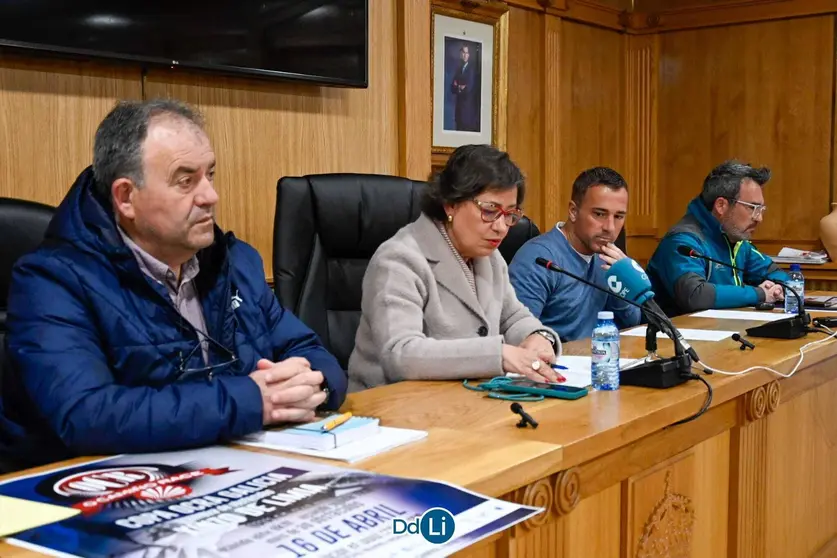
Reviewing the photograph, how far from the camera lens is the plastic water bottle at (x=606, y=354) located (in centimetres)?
180

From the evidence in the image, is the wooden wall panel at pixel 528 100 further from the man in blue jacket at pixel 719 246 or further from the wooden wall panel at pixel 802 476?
the wooden wall panel at pixel 802 476

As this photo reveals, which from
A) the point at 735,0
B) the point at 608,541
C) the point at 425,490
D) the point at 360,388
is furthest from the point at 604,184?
the point at 735,0

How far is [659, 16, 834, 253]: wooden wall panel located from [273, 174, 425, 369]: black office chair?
3303 millimetres

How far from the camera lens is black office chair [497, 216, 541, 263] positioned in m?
2.94

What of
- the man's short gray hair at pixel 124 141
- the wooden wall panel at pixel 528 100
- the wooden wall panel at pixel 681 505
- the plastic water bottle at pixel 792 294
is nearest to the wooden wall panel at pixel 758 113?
the wooden wall panel at pixel 528 100

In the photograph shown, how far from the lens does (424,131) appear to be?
11.8ft

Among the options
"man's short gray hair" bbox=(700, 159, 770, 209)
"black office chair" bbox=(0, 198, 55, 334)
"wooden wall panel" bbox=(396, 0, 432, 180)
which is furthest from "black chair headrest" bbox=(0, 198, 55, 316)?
"man's short gray hair" bbox=(700, 159, 770, 209)

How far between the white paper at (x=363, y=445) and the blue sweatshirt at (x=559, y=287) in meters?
1.38

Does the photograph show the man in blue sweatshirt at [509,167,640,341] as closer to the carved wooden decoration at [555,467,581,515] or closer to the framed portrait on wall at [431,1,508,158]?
the framed portrait on wall at [431,1,508,158]

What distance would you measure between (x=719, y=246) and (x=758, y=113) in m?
1.80

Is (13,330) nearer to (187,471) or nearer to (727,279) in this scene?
(187,471)

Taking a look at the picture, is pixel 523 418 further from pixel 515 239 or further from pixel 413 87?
pixel 413 87

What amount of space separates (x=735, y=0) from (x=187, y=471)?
4.82 metres

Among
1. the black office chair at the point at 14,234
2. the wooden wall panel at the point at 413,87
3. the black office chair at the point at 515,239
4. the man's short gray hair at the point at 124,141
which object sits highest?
the wooden wall panel at the point at 413,87
